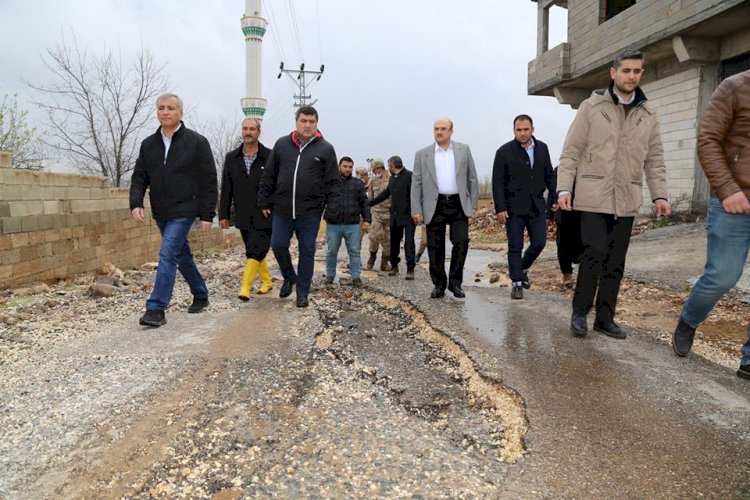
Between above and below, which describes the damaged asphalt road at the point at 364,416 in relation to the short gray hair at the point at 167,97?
below

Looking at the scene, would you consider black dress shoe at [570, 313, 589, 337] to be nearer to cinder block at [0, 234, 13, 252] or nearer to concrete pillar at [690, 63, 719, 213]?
cinder block at [0, 234, 13, 252]

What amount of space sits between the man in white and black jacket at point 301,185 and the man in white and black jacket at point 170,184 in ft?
2.46

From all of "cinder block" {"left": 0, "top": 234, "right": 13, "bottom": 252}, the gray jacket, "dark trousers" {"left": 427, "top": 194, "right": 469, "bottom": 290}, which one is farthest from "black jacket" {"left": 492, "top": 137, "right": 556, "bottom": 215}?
"cinder block" {"left": 0, "top": 234, "right": 13, "bottom": 252}

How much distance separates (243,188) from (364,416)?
3.79 meters

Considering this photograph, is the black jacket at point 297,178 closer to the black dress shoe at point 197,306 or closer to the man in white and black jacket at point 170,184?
the man in white and black jacket at point 170,184

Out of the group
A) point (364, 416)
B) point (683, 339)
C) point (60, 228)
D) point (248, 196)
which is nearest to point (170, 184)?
point (248, 196)

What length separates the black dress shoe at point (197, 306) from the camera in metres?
4.97

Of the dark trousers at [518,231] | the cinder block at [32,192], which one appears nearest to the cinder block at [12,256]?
the cinder block at [32,192]

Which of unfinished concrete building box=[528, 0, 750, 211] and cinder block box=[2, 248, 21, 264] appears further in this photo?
unfinished concrete building box=[528, 0, 750, 211]

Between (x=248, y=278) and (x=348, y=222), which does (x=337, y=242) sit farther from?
(x=248, y=278)

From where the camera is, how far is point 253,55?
37.1m

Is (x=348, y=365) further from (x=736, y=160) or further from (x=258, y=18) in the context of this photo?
(x=258, y=18)

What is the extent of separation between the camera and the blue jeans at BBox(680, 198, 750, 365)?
3.23 m

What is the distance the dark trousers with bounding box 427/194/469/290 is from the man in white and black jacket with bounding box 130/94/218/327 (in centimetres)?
219
